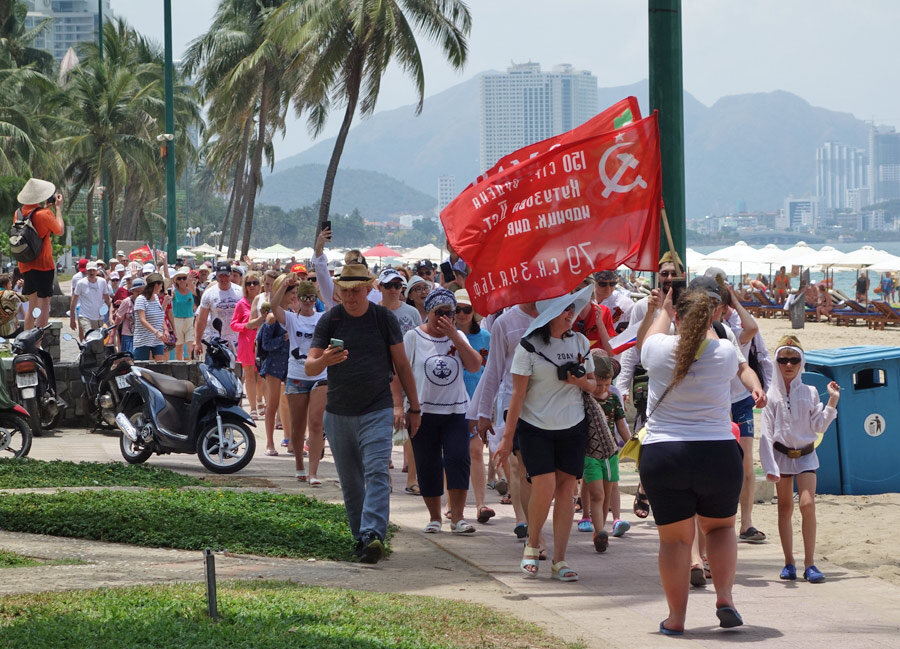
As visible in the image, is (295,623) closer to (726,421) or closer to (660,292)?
(726,421)

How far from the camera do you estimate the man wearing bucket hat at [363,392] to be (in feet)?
23.7

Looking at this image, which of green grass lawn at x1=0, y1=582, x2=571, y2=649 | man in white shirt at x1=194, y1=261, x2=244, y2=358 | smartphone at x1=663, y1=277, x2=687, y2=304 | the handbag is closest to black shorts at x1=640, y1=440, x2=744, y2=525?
smartphone at x1=663, y1=277, x2=687, y2=304

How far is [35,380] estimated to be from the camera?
12297 mm

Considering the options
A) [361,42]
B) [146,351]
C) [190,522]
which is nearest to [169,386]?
[190,522]

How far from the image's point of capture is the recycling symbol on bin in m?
8.12

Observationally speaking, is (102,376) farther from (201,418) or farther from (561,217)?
(561,217)

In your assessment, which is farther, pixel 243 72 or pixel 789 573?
pixel 243 72

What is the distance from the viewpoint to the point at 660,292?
731 centimetres

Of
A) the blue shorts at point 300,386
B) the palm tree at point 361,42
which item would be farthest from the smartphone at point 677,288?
the palm tree at point 361,42

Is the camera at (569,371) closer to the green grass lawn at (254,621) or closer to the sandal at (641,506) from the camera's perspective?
the green grass lawn at (254,621)

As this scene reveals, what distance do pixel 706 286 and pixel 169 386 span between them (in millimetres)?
6171

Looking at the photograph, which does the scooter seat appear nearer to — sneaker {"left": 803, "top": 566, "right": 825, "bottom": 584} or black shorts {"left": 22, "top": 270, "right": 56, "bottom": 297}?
black shorts {"left": 22, "top": 270, "right": 56, "bottom": 297}

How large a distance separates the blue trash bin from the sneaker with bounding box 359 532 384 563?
13.8 ft

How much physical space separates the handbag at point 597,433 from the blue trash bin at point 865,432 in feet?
10.3
